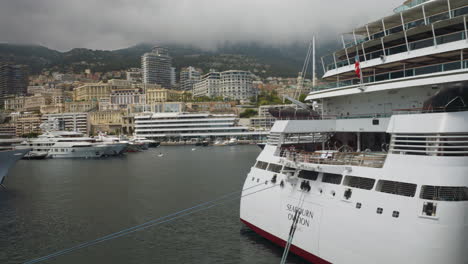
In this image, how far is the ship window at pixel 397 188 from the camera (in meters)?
10.7

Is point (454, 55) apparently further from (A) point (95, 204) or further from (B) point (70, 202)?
(B) point (70, 202)

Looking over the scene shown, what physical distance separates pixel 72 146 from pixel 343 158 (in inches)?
3178

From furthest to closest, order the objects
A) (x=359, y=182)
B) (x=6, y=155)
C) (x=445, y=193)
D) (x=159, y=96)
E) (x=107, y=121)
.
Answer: (x=159, y=96) → (x=107, y=121) → (x=6, y=155) → (x=359, y=182) → (x=445, y=193)

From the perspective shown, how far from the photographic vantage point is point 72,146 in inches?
3282

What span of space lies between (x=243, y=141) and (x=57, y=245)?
4645 inches

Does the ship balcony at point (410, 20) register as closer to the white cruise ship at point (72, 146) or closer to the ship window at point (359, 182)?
→ the ship window at point (359, 182)

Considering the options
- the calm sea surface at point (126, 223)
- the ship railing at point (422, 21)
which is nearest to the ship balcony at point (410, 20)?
the ship railing at point (422, 21)

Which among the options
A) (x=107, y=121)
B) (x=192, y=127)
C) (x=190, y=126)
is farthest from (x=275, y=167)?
(x=107, y=121)

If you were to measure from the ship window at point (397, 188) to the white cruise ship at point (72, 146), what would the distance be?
262 ft

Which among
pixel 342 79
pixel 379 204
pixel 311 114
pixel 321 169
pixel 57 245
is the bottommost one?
pixel 57 245

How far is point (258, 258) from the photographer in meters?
16.3

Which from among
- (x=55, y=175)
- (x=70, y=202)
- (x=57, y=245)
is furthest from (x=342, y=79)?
(x=55, y=175)

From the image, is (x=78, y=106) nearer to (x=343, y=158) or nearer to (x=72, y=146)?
(x=72, y=146)

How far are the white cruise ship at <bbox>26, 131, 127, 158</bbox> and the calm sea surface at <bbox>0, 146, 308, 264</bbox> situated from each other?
41226 mm
